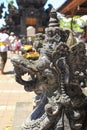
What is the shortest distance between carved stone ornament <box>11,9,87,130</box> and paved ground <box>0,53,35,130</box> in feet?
6.65

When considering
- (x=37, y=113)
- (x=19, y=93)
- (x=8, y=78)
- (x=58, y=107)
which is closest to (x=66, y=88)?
(x=58, y=107)

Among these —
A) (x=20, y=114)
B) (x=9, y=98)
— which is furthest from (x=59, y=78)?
(x=9, y=98)

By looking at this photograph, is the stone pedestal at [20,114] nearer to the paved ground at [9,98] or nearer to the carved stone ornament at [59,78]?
the paved ground at [9,98]

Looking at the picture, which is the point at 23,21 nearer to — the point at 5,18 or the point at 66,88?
the point at 5,18

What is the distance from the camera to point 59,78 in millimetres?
3256

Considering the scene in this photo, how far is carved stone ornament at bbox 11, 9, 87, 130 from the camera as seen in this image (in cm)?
321

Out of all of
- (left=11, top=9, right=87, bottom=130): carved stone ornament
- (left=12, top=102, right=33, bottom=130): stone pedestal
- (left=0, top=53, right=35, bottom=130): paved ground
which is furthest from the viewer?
(left=0, top=53, right=35, bottom=130): paved ground

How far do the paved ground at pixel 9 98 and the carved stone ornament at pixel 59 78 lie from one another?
2.03m

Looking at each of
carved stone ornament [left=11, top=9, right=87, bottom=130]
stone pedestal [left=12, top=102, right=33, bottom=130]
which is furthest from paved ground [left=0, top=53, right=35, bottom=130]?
carved stone ornament [left=11, top=9, right=87, bottom=130]

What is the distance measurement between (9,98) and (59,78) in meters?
5.21

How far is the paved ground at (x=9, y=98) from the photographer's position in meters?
6.05

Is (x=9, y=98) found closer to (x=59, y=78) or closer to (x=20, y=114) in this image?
(x=20, y=114)

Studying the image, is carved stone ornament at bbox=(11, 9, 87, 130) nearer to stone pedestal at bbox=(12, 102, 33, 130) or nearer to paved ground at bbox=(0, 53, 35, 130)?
stone pedestal at bbox=(12, 102, 33, 130)

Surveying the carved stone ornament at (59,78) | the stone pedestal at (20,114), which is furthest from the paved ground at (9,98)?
the carved stone ornament at (59,78)
